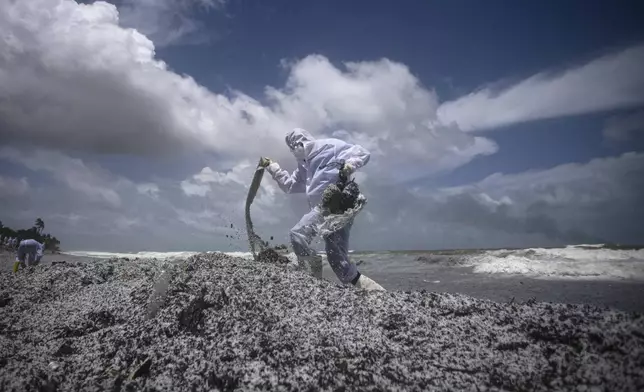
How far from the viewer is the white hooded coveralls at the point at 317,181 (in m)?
4.40

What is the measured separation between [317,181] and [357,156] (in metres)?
0.61

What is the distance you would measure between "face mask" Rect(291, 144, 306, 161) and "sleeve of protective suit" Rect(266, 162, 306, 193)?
118 millimetres

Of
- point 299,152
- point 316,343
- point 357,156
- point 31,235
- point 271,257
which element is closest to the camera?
point 316,343

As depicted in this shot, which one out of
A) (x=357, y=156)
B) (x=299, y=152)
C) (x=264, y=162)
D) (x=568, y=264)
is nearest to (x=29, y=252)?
(x=264, y=162)

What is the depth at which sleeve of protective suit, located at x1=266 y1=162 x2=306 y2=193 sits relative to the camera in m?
5.26

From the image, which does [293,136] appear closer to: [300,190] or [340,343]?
[300,190]

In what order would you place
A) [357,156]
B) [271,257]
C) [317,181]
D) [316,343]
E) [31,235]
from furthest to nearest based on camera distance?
[31,235], [317,181], [357,156], [271,257], [316,343]

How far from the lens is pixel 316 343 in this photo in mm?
2064

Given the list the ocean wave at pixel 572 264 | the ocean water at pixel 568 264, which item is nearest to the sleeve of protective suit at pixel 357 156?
the ocean water at pixel 568 264

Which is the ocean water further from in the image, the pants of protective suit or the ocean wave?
the pants of protective suit

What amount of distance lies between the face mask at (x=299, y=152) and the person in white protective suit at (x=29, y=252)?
1019 centimetres

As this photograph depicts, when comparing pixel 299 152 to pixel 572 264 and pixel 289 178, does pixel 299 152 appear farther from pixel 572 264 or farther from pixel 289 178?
pixel 572 264

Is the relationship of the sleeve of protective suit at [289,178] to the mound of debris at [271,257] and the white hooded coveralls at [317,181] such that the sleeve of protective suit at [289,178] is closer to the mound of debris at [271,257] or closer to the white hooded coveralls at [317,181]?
the white hooded coveralls at [317,181]

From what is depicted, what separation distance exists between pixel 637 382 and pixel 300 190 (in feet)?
13.9
